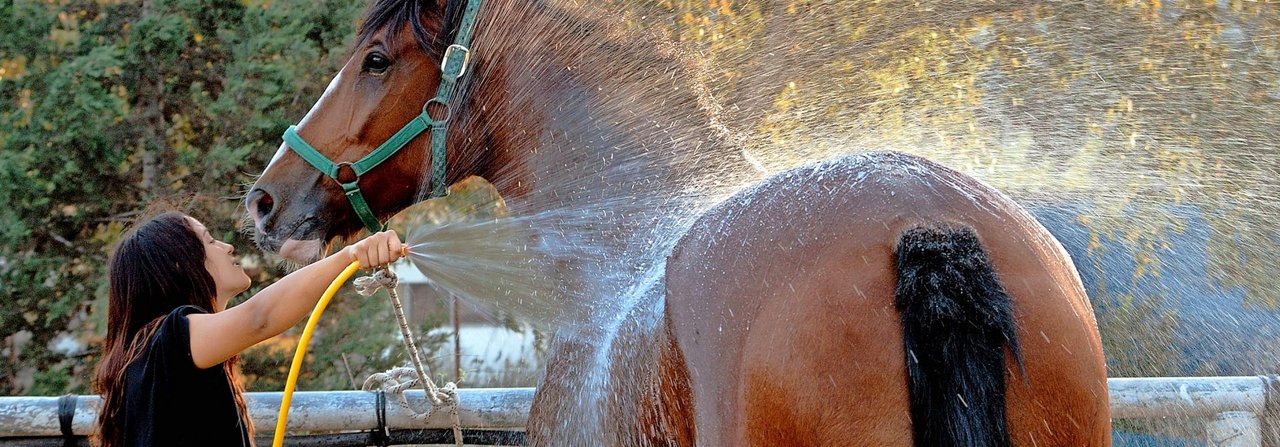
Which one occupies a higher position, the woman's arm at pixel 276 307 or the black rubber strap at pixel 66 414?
the woman's arm at pixel 276 307

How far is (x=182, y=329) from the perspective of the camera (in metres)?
2.31

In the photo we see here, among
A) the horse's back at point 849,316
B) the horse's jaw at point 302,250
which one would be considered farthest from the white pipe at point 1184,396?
the horse's jaw at point 302,250

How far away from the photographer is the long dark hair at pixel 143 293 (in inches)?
93.5

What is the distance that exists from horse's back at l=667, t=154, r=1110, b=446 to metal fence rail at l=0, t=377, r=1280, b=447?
5.12ft

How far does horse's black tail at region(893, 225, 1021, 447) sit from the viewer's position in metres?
1.57

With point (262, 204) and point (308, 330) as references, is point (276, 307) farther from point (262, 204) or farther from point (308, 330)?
point (262, 204)

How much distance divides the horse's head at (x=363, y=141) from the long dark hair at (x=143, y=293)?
1.35 feet

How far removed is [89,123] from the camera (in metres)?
5.00

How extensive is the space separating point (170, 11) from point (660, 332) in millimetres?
4149

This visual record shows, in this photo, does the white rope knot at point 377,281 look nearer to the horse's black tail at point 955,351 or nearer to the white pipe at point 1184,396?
the horse's black tail at point 955,351

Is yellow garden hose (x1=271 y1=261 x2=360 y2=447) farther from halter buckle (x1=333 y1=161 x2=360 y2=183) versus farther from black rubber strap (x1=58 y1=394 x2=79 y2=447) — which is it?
black rubber strap (x1=58 y1=394 x2=79 y2=447)

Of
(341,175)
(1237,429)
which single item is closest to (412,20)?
(341,175)

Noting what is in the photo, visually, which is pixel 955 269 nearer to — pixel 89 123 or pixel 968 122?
pixel 968 122

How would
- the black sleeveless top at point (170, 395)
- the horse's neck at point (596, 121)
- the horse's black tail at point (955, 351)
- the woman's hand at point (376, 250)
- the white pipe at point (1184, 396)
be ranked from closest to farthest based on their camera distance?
the horse's black tail at point (955, 351) → the woman's hand at point (376, 250) → the black sleeveless top at point (170, 395) → the horse's neck at point (596, 121) → the white pipe at point (1184, 396)
